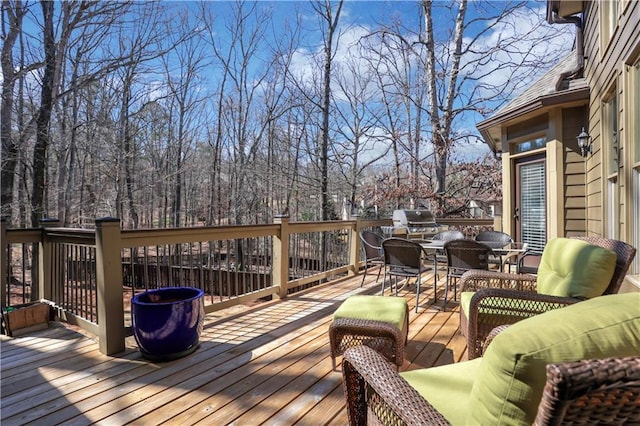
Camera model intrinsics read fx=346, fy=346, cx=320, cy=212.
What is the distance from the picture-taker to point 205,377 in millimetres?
2498

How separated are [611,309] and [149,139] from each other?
14674mm

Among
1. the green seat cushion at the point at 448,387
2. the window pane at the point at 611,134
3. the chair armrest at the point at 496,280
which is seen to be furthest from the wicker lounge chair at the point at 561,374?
the window pane at the point at 611,134

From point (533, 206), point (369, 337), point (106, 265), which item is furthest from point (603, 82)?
point (106, 265)

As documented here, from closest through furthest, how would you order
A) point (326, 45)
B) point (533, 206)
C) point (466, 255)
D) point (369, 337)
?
point (369, 337) → point (466, 255) → point (533, 206) → point (326, 45)

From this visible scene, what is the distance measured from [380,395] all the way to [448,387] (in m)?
0.43

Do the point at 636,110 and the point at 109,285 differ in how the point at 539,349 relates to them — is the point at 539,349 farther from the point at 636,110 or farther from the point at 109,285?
the point at 636,110

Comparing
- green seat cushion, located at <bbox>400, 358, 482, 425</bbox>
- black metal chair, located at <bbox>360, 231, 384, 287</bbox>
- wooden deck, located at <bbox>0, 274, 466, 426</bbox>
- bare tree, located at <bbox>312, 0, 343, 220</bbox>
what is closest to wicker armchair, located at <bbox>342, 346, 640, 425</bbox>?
green seat cushion, located at <bbox>400, 358, 482, 425</bbox>

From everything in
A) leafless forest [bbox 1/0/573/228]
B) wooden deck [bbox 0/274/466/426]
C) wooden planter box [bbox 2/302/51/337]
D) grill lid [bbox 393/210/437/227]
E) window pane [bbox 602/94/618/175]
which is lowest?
wooden deck [bbox 0/274/466/426]

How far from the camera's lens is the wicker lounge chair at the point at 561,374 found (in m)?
0.65

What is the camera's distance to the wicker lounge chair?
652mm

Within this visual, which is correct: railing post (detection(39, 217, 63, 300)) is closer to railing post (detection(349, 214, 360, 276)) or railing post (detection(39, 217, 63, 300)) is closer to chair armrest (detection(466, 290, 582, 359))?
chair armrest (detection(466, 290, 582, 359))

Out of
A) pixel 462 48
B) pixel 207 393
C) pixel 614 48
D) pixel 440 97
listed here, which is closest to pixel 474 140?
pixel 440 97

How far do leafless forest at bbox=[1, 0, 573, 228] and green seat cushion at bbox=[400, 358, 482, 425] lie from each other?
7748mm

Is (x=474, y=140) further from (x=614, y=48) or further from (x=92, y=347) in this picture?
(x=92, y=347)
